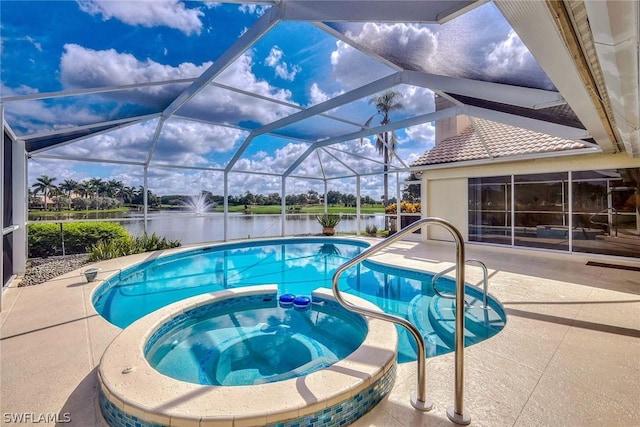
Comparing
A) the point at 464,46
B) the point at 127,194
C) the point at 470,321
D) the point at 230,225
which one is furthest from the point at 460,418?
the point at 127,194

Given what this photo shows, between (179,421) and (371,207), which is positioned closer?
(179,421)

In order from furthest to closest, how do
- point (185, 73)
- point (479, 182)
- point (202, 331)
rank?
point (479, 182) → point (185, 73) → point (202, 331)

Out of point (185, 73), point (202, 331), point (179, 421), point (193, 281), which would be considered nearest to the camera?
point (179, 421)

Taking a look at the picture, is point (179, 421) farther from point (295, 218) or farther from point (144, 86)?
point (295, 218)

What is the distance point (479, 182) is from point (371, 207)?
598cm

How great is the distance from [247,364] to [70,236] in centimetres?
988

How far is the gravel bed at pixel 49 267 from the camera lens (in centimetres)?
682

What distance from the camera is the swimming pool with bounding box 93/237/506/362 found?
5.14 meters

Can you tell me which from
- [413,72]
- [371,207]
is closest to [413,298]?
[413,72]

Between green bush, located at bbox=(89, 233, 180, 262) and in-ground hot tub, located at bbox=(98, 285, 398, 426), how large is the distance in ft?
20.1

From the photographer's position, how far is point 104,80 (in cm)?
603

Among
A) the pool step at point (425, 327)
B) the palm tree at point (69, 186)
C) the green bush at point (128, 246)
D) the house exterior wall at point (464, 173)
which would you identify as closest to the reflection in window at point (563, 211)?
the house exterior wall at point (464, 173)

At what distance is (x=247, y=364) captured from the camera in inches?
162

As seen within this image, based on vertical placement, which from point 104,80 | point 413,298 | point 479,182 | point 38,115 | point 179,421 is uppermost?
point 104,80
